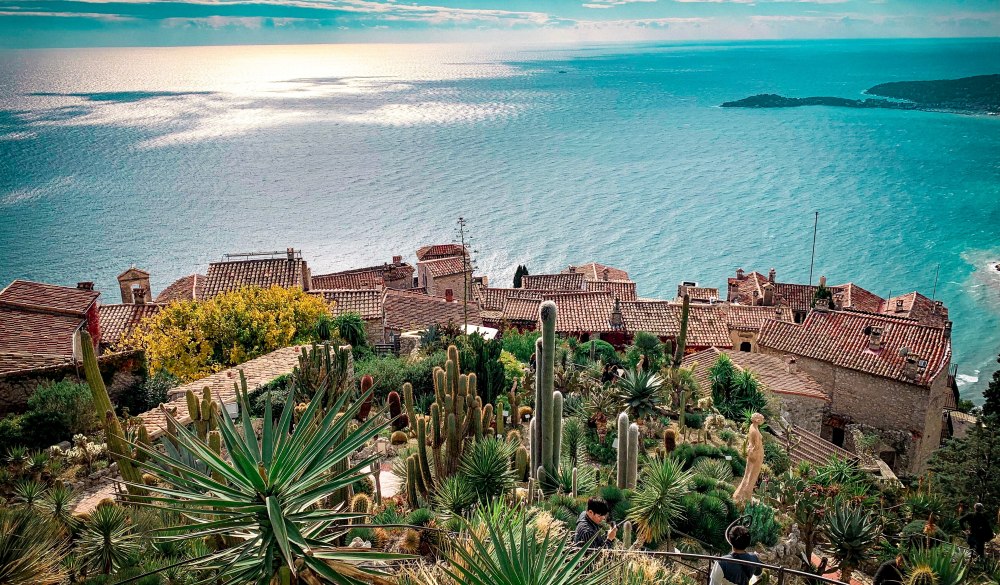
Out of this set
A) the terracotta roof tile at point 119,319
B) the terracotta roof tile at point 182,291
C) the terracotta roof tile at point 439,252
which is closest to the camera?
the terracotta roof tile at point 119,319

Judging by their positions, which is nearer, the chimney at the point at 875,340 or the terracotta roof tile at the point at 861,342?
the terracotta roof tile at the point at 861,342

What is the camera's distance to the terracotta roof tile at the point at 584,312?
1246 inches

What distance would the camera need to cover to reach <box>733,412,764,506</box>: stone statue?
37.1ft

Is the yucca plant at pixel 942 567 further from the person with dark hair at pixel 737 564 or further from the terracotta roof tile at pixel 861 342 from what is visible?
the terracotta roof tile at pixel 861 342

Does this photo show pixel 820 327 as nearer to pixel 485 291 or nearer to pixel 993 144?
pixel 485 291

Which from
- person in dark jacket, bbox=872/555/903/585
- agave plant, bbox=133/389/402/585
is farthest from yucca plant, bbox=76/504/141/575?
person in dark jacket, bbox=872/555/903/585

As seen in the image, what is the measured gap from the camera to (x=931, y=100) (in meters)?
176

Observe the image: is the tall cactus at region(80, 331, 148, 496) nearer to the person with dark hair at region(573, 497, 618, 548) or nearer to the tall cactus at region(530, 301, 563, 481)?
the tall cactus at region(530, 301, 563, 481)

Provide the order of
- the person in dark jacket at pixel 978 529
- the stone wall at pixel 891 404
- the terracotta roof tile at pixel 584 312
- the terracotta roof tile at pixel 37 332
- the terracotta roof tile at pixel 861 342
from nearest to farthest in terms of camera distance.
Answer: the person in dark jacket at pixel 978 529, the terracotta roof tile at pixel 37 332, the stone wall at pixel 891 404, the terracotta roof tile at pixel 861 342, the terracotta roof tile at pixel 584 312

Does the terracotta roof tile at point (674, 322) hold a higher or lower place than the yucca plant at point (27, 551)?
lower

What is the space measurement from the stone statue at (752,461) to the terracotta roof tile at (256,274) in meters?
21.9

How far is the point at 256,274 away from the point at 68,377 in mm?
13583

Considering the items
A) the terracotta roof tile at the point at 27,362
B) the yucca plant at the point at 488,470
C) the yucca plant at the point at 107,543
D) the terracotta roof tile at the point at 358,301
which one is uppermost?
the yucca plant at the point at 107,543

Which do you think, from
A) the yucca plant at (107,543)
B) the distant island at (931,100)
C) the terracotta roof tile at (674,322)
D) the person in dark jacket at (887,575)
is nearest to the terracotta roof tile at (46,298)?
the yucca plant at (107,543)
